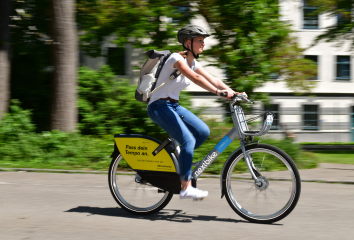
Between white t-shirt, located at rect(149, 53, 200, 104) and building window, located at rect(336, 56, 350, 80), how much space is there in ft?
93.3

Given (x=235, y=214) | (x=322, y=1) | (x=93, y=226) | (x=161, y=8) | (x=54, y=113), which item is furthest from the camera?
(x=322, y=1)

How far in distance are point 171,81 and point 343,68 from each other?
94.8ft

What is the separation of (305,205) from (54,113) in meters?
6.51

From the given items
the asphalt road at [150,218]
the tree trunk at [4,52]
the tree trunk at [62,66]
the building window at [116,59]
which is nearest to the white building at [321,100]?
the building window at [116,59]

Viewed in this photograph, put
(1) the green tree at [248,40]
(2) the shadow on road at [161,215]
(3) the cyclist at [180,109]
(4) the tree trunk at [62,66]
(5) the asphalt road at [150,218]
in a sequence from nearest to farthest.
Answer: (5) the asphalt road at [150,218]
(3) the cyclist at [180,109]
(2) the shadow on road at [161,215]
(4) the tree trunk at [62,66]
(1) the green tree at [248,40]

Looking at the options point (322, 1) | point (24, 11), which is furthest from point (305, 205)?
point (322, 1)

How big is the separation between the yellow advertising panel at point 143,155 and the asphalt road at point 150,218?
51 centimetres

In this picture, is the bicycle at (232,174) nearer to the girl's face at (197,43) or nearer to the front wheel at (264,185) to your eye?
the front wheel at (264,185)

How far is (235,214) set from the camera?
4.95m

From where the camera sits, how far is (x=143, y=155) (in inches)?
197

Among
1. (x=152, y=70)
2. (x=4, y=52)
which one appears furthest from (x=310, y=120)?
(x=152, y=70)

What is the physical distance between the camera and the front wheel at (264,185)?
4.41 m

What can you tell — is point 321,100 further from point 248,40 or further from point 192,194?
point 192,194

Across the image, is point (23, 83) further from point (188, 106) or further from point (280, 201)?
point (280, 201)
